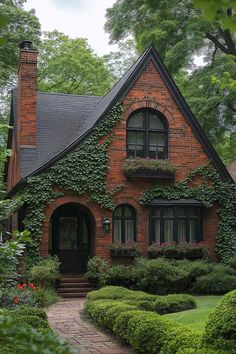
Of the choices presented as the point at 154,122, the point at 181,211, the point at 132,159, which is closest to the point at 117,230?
the point at 181,211

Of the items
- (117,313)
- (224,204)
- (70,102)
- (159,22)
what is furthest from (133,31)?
(117,313)

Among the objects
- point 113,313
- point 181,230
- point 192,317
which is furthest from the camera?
point 181,230

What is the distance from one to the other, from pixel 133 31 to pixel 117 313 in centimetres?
1733

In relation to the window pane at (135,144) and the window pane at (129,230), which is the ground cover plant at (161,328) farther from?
the window pane at (135,144)

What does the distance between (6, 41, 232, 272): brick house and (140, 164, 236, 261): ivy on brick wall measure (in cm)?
23

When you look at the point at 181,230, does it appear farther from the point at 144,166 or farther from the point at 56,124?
the point at 56,124

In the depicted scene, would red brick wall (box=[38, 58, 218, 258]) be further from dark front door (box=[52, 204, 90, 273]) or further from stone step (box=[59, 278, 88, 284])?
dark front door (box=[52, 204, 90, 273])

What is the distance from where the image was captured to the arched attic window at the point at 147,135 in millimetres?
17984

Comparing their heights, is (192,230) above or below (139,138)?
below

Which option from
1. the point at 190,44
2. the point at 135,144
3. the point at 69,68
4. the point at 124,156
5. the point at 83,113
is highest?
the point at 69,68

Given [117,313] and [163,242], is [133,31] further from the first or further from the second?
[117,313]

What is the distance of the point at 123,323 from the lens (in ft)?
28.8

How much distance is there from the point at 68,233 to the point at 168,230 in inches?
142

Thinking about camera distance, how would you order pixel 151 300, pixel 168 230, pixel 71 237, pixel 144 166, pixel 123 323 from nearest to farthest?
pixel 123 323 < pixel 151 300 < pixel 144 166 < pixel 168 230 < pixel 71 237
